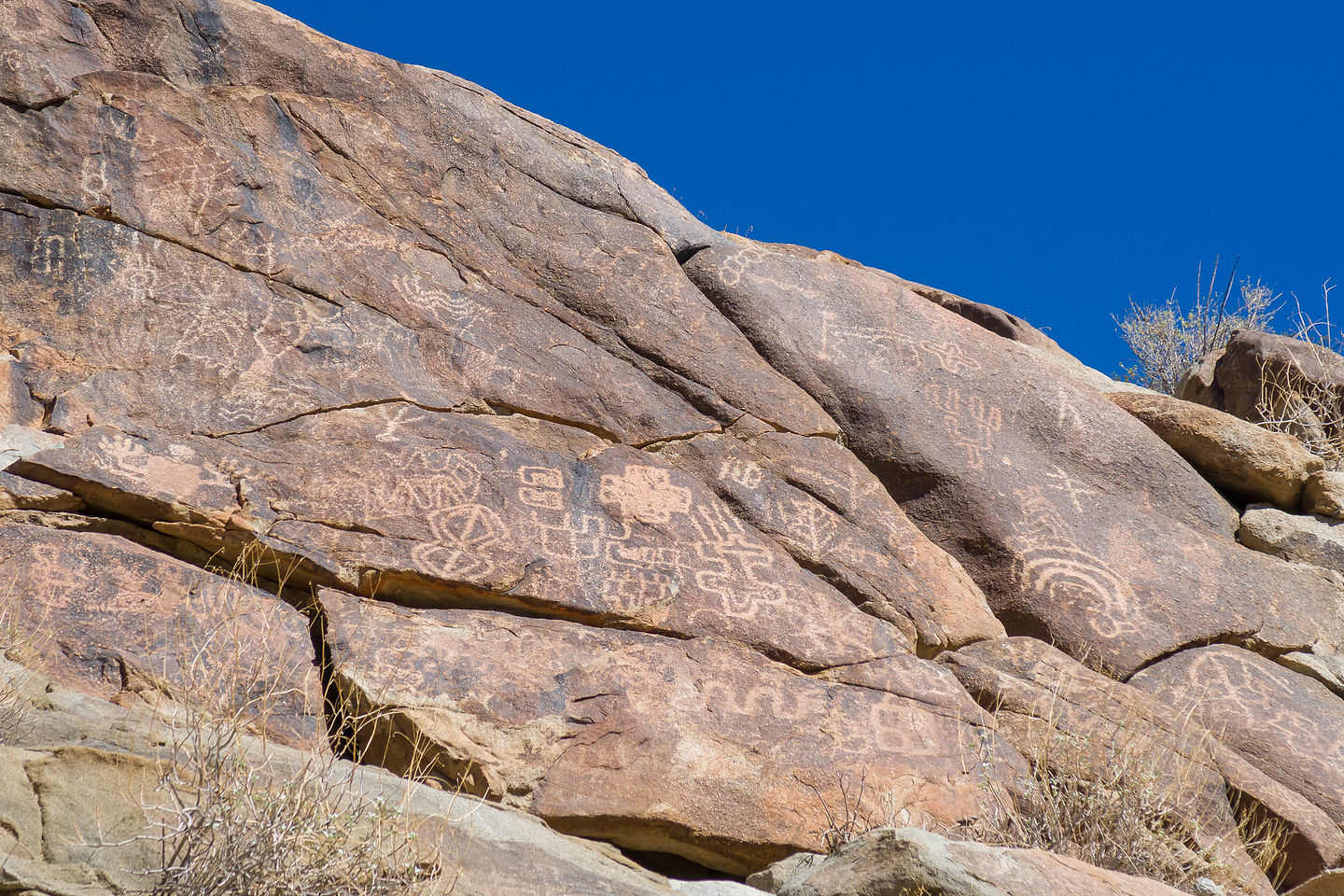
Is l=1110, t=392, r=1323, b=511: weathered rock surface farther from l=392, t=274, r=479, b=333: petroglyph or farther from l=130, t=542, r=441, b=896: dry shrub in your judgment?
l=130, t=542, r=441, b=896: dry shrub

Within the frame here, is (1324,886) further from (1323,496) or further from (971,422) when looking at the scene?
(1323,496)

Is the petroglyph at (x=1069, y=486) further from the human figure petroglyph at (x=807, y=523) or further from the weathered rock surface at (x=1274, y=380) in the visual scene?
the weathered rock surface at (x=1274, y=380)

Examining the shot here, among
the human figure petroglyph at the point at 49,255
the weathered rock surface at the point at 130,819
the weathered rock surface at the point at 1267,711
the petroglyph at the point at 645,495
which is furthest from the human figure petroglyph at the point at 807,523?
the human figure petroglyph at the point at 49,255

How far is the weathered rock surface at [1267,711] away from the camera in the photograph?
17.1ft

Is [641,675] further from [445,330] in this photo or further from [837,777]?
[445,330]

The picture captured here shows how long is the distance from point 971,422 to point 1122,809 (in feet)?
8.69

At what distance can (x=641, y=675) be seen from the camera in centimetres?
453

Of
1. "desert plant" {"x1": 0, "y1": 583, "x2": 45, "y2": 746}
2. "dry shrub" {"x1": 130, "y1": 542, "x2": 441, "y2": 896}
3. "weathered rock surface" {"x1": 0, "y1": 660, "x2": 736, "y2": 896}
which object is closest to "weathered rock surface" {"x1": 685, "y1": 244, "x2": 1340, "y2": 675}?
"weathered rock surface" {"x1": 0, "y1": 660, "x2": 736, "y2": 896}

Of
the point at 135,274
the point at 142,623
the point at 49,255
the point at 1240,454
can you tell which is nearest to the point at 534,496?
the point at 142,623

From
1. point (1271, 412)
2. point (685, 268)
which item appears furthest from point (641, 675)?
point (1271, 412)

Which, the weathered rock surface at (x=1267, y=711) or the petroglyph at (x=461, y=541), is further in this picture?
the weathered rock surface at (x=1267, y=711)

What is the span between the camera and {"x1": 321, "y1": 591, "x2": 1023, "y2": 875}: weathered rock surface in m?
4.07

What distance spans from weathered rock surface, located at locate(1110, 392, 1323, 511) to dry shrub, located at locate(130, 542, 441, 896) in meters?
5.68

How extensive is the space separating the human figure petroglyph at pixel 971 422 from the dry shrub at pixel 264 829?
4120 mm
